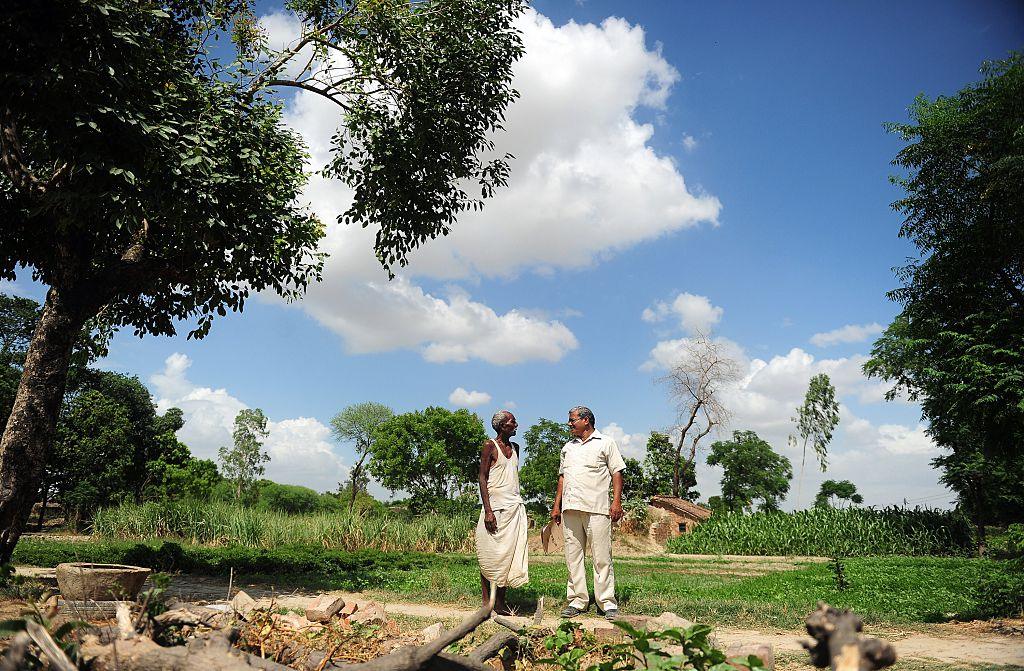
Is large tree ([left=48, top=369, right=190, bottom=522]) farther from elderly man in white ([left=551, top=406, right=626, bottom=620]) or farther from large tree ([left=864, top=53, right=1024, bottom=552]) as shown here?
large tree ([left=864, top=53, right=1024, bottom=552])

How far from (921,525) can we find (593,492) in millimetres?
21812

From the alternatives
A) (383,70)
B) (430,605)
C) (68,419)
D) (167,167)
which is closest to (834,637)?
(430,605)

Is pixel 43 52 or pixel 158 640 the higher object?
pixel 43 52

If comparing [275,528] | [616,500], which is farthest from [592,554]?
[275,528]

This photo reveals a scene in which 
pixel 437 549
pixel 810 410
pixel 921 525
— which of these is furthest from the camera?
pixel 810 410

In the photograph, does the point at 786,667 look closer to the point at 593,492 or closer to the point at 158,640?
the point at 593,492

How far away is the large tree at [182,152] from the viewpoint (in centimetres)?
727

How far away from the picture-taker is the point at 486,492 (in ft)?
22.0

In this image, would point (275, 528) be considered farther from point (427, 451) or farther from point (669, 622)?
point (427, 451)

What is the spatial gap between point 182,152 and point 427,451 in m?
33.6

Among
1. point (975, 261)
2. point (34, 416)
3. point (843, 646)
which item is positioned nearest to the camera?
point (843, 646)

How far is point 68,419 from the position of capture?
2530 cm

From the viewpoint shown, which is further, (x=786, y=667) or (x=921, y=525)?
(x=921, y=525)

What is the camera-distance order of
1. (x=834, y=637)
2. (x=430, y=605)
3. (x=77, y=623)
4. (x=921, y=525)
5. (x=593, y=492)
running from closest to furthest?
1. (x=834, y=637)
2. (x=77, y=623)
3. (x=593, y=492)
4. (x=430, y=605)
5. (x=921, y=525)
